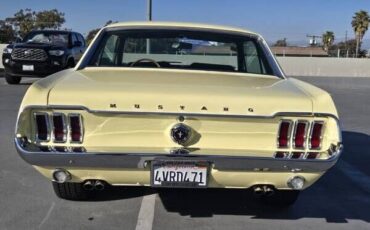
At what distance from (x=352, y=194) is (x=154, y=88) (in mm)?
2607

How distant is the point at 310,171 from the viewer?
393cm

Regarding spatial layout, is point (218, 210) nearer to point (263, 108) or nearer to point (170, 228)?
point (170, 228)

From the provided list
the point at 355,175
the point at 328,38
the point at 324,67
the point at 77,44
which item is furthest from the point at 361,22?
the point at 355,175

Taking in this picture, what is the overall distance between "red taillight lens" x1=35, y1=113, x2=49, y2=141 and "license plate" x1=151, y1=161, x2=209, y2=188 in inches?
30.6

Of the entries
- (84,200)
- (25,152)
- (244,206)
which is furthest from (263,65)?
(25,152)

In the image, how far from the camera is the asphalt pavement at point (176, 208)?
4457mm

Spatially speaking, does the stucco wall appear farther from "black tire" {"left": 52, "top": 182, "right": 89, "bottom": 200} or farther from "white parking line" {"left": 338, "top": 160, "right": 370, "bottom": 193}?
"black tire" {"left": 52, "top": 182, "right": 89, "bottom": 200}

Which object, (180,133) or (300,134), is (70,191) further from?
(300,134)

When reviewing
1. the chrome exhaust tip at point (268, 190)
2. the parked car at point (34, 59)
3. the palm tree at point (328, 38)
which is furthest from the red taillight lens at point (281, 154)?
the palm tree at point (328, 38)

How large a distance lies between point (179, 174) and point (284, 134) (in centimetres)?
79

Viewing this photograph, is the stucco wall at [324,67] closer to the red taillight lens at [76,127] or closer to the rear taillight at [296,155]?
the rear taillight at [296,155]

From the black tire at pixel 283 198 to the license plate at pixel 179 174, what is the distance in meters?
1.13

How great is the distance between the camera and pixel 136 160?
3789 mm

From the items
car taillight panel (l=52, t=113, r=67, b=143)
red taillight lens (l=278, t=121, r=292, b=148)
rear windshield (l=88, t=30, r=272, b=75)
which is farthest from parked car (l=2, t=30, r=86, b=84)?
red taillight lens (l=278, t=121, r=292, b=148)
